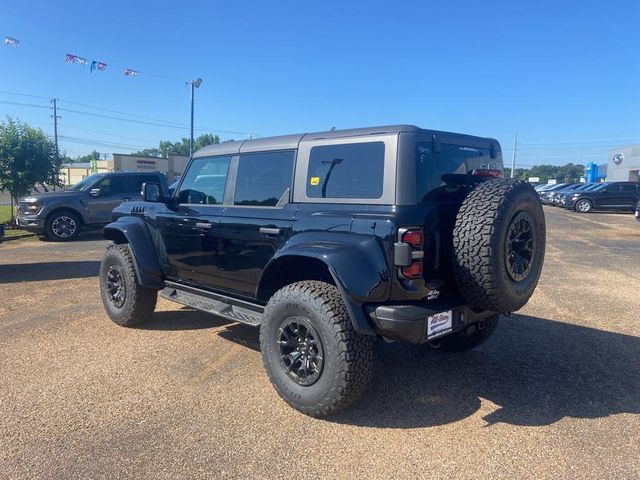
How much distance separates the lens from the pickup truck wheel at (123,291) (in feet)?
16.8

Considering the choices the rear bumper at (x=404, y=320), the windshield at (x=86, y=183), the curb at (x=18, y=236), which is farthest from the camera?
the windshield at (x=86, y=183)

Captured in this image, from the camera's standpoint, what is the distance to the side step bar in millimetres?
4047

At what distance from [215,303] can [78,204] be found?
33.1 feet

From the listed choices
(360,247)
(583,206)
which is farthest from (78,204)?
(583,206)

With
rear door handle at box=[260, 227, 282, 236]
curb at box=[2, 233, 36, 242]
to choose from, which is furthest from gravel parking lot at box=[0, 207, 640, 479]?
curb at box=[2, 233, 36, 242]

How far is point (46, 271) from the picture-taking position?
8461 millimetres

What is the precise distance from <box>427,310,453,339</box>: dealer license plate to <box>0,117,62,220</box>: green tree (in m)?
15.1

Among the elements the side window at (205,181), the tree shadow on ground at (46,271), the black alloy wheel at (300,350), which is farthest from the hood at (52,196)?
the black alloy wheel at (300,350)

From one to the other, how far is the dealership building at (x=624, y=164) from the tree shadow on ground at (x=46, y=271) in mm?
54500

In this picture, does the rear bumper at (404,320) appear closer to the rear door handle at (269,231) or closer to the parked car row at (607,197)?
the rear door handle at (269,231)

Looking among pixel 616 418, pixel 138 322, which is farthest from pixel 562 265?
pixel 138 322

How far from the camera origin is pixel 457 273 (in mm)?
3246

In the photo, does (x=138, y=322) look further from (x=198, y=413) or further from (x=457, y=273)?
(x=457, y=273)

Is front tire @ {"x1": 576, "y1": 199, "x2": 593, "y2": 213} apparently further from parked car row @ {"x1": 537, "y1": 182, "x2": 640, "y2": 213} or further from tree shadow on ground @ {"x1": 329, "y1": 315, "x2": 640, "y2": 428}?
tree shadow on ground @ {"x1": 329, "y1": 315, "x2": 640, "y2": 428}
